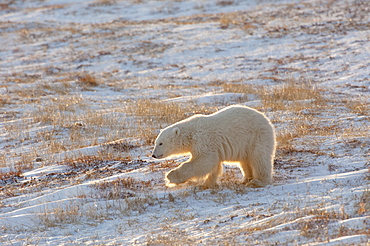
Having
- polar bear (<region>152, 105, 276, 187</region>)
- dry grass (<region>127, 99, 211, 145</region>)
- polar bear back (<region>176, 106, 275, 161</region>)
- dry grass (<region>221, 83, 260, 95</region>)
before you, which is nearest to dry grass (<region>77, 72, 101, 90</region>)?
dry grass (<region>127, 99, 211, 145</region>)

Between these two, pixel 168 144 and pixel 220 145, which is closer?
pixel 220 145

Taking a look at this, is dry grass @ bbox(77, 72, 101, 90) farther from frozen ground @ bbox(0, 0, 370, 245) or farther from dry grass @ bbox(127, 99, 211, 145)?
dry grass @ bbox(127, 99, 211, 145)

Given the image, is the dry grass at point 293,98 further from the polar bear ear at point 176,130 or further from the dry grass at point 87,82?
the dry grass at point 87,82

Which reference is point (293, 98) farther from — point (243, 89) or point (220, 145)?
point (220, 145)

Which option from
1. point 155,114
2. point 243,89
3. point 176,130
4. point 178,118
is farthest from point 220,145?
point 243,89

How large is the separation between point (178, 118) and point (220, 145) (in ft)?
17.5

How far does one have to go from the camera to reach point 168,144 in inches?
314

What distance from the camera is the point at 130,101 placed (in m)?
17.0

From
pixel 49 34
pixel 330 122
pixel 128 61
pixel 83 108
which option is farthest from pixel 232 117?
pixel 49 34

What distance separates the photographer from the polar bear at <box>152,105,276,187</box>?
303 inches

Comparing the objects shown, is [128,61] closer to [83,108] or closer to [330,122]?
[83,108]

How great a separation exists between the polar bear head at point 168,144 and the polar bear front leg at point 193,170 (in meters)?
0.46

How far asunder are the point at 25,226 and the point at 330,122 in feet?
26.3

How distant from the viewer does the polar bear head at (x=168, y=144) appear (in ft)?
26.1
